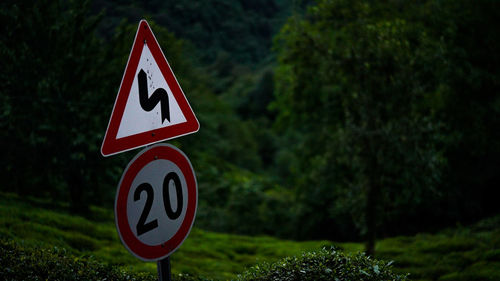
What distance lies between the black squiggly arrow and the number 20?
51 cm

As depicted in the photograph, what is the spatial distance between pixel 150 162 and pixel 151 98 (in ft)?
1.80

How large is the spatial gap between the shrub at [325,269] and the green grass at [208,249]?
6.44ft

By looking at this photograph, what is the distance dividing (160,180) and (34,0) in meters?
9.78

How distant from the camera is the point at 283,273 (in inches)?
139

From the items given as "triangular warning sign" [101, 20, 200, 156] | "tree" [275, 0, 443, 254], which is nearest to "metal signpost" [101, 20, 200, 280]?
"triangular warning sign" [101, 20, 200, 156]

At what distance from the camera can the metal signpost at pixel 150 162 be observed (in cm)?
267

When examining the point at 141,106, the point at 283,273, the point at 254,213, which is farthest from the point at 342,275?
the point at 254,213

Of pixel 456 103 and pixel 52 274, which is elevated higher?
pixel 456 103

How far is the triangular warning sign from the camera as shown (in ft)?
9.21

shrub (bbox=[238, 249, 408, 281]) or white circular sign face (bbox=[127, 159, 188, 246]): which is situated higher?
white circular sign face (bbox=[127, 159, 188, 246])

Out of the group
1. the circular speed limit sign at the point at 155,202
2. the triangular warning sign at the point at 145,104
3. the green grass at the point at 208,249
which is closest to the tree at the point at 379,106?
the green grass at the point at 208,249

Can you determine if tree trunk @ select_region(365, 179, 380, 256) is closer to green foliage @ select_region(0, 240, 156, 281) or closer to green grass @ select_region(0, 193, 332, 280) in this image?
green grass @ select_region(0, 193, 332, 280)

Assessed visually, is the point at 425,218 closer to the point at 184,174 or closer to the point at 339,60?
the point at 339,60

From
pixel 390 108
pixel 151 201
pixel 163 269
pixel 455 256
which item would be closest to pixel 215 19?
pixel 390 108
